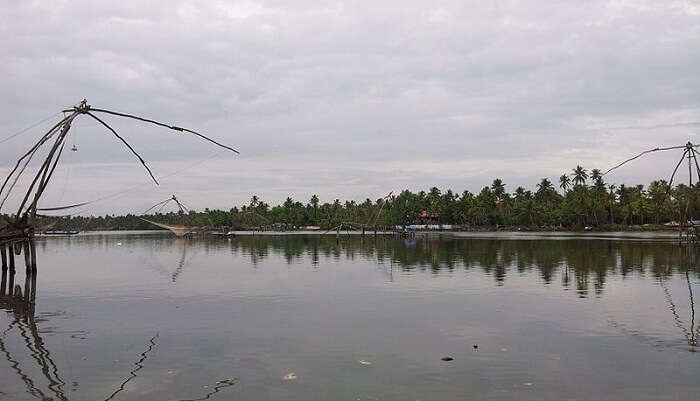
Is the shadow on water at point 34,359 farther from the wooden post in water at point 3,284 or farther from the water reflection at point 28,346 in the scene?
the wooden post in water at point 3,284

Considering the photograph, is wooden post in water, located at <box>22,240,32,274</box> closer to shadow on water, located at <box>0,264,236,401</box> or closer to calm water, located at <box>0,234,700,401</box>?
calm water, located at <box>0,234,700,401</box>

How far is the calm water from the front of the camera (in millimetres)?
11211

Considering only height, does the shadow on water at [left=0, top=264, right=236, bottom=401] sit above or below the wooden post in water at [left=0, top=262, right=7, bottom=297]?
below

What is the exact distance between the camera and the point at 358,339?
15.6 metres

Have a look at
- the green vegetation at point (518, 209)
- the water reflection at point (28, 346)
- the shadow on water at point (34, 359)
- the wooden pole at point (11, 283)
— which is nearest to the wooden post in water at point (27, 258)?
the wooden pole at point (11, 283)

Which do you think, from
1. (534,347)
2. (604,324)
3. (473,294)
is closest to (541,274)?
(473,294)

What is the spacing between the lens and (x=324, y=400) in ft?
34.1

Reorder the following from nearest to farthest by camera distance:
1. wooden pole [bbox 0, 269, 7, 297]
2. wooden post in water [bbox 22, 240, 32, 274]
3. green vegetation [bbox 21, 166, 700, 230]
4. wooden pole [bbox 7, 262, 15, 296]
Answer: wooden pole [bbox 0, 269, 7, 297] < wooden pole [bbox 7, 262, 15, 296] < wooden post in water [bbox 22, 240, 32, 274] < green vegetation [bbox 21, 166, 700, 230]

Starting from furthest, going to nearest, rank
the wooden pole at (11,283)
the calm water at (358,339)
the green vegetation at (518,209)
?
the green vegetation at (518,209), the wooden pole at (11,283), the calm water at (358,339)

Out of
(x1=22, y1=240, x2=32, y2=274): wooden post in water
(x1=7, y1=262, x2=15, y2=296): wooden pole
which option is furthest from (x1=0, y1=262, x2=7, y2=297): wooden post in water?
(x1=22, y1=240, x2=32, y2=274): wooden post in water

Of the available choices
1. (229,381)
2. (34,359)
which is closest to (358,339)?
(229,381)

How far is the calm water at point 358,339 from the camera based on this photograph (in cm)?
1121

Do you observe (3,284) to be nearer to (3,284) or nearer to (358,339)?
(3,284)

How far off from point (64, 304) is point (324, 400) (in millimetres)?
15917
